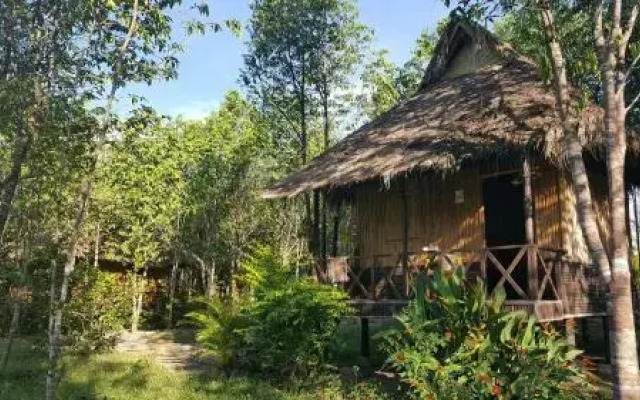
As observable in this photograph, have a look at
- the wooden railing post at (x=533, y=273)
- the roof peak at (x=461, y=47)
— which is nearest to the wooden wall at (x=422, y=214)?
the wooden railing post at (x=533, y=273)

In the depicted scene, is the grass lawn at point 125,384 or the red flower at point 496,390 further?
the grass lawn at point 125,384

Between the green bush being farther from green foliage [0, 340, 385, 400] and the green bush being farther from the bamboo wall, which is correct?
the bamboo wall

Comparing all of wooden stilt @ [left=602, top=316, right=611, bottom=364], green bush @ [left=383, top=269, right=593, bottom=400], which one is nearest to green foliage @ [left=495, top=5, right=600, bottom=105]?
green bush @ [left=383, top=269, right=593, bottom=400]

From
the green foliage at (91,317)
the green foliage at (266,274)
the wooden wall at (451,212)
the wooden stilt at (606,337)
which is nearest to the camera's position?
the green foliage at (266,274)

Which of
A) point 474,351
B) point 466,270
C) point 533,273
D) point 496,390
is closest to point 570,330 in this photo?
point 533,273

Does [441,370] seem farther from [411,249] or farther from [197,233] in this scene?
[197,233]

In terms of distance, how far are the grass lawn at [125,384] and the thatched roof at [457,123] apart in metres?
3.52

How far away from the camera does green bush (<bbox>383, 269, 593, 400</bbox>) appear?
253 inches

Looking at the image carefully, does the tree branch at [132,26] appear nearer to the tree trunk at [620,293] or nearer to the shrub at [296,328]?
the shrub at [296,328]

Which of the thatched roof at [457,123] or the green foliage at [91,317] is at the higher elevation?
the thatched roof at [457,123]

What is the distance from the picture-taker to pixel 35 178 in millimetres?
7609

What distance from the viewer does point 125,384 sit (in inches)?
363

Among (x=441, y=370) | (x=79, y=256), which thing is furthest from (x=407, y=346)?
(x=79, y=256)

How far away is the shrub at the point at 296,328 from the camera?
9070 mm
